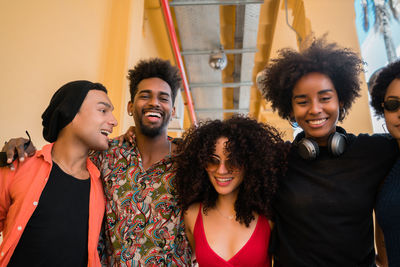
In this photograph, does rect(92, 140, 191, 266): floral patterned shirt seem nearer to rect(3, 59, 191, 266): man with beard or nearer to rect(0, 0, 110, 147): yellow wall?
rect(3, 59, 191, 266): man with beard

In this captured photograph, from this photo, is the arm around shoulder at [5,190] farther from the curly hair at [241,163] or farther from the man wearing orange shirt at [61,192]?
the curly hair at [241,163]

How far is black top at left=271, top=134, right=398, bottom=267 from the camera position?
144cm

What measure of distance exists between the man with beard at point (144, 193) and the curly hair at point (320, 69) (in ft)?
2.79

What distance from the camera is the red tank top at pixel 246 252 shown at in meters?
1.58

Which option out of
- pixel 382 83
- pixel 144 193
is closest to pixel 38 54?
pixel 144 193

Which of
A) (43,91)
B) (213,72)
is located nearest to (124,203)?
(43,91)

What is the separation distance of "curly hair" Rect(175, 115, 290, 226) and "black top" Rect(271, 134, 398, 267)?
0.51 feet

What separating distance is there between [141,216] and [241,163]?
2.24 feet

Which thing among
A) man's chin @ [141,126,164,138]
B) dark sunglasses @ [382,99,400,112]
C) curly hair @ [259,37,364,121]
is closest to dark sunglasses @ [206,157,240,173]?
man's chin @ [141,126,164,138]

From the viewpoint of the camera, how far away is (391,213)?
135 centimetres

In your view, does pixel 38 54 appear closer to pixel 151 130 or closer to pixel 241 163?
pixel 151 130

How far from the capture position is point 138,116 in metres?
2.08

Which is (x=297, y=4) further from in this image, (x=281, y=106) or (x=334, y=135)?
(x=334, y=135)

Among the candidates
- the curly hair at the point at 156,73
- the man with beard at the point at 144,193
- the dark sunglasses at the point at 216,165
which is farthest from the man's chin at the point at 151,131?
A: the dark sunglasses at the point at 216,165
